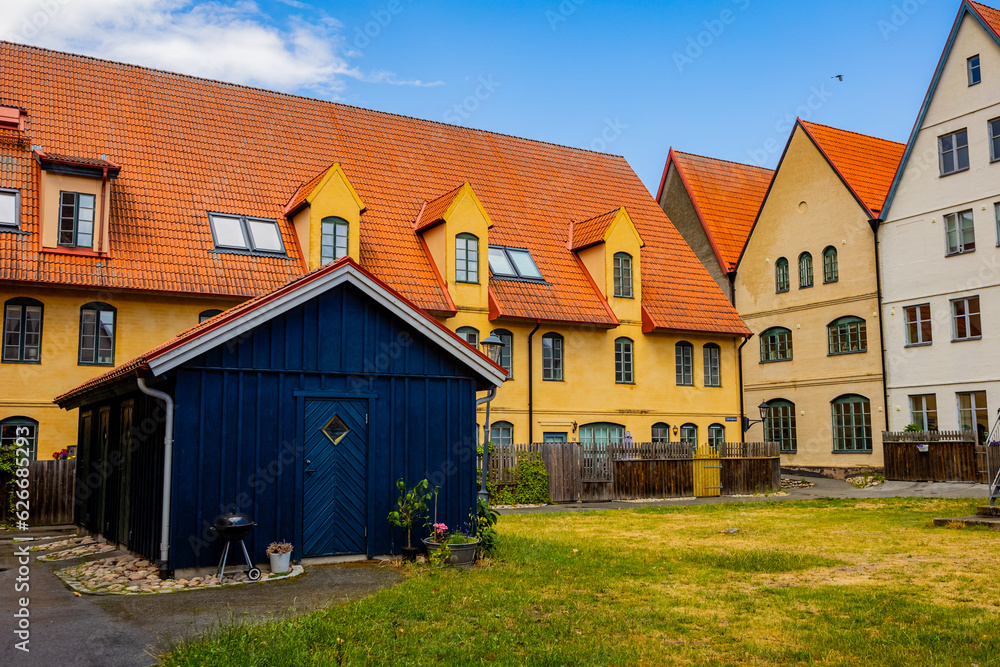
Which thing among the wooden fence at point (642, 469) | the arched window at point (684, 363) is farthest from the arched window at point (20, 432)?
the arched window at point (684, 363)

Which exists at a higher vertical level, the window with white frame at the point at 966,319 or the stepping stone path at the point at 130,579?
the window with white frame at the point at 966,319

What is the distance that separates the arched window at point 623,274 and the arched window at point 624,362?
158 centimetres

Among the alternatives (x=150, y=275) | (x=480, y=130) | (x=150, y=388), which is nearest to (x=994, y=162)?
(x=480, y=130)

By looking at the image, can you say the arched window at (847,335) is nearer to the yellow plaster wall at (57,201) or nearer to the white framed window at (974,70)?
the white framed window at (974,70)

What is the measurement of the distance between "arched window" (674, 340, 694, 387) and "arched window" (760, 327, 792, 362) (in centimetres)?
935

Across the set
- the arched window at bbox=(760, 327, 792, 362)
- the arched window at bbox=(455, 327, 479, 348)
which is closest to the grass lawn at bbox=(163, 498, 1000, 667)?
the arched window at bbox=(455, 327, 479, 348)

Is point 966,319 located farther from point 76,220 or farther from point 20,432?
point 20,432

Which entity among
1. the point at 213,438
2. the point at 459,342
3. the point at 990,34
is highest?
the point at 990,34

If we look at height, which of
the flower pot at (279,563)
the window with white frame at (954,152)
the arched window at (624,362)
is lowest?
the flower pot at (279,563)

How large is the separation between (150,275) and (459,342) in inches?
481

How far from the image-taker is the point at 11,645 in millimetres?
8055

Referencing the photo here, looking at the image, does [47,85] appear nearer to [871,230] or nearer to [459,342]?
[459,342]

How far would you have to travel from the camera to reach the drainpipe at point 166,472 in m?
11.5

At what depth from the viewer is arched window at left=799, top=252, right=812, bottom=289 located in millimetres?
37688
